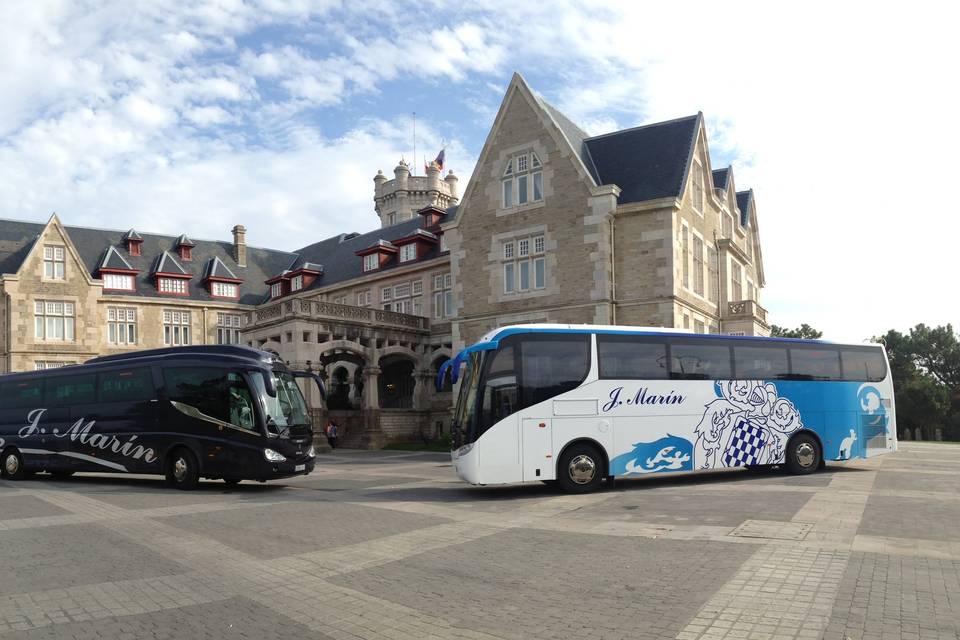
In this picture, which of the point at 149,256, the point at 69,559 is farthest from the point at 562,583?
the point at 149,256

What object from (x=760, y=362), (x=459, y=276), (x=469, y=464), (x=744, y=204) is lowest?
(x=469, y=464)

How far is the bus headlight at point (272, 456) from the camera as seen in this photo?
16922 millimetres

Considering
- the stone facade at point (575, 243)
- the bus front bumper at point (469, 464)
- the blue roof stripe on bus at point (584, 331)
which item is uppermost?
the stone facade at point (575, 243)

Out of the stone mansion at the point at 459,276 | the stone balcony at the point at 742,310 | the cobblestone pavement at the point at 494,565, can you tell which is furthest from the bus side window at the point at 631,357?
the stone balcony at the point at 742,310

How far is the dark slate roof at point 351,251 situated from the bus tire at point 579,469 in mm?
27503

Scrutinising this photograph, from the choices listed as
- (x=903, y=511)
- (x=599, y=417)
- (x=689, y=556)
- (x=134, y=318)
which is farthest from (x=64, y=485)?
(x=134, y=318)

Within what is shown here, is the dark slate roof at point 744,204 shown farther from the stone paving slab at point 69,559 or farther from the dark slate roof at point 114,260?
the stone paving slab at point 69,559

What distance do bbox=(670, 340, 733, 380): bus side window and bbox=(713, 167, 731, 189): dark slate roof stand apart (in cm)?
2334

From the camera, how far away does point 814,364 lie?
18406mm

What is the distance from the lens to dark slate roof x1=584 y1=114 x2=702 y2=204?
99.4 feet

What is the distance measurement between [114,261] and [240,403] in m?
38.4

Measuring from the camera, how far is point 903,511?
11984 mm

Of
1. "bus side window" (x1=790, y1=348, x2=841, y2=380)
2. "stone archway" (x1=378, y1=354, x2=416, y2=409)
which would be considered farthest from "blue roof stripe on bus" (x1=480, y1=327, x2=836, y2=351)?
"stone archway" (x1=378, y1=354, x2=416, y2=409)

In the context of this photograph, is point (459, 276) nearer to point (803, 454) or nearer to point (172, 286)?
point (803, 454)
